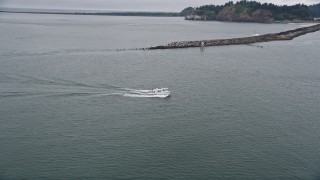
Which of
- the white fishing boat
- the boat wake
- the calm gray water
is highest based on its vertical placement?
the boat wake

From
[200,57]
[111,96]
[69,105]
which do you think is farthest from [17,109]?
[200,57]

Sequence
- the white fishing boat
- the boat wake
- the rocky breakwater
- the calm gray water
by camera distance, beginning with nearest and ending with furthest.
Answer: the calm gray water < the boat wake < the white fishing boat < the rocky breakwater

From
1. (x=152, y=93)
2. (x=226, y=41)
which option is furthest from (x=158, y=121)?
(x=226, y=41)

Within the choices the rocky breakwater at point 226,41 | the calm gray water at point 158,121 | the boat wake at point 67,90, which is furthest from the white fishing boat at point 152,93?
the rocky breakwater at point 226,41

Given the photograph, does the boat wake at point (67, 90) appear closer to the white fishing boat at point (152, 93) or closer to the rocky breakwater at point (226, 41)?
the white fishing boat at point (152, 93)

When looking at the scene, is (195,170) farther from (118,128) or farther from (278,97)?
(278,97)

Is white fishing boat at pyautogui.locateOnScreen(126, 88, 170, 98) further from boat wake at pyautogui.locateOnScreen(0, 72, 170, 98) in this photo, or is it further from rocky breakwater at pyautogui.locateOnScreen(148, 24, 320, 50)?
rocky breakwater at pyautogui.locateOnScreen(148, 24, 320, 50)

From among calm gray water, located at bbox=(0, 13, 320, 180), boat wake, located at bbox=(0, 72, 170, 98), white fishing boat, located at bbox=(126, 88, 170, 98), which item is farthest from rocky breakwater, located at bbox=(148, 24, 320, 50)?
white fishing boat, located at bbox=(126, 88, 170, 98)

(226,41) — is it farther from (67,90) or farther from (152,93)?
(67,90)
